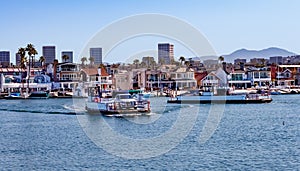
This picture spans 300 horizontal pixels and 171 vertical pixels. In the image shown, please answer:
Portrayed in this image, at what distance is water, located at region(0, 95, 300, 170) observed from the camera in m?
22.9

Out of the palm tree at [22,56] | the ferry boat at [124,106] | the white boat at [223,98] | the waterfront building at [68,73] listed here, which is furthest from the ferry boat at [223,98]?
the palm tree at [22,56]

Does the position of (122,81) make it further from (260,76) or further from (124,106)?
(124,106)

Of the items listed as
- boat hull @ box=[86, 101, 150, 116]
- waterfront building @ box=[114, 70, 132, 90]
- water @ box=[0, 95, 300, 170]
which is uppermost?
waterfront building @ box=[114, 70, 132, 90]

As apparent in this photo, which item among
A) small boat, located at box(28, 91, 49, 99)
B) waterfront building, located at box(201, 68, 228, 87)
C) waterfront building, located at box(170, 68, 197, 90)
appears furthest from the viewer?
waterfront building, located at box(170, 68, 197, 90)

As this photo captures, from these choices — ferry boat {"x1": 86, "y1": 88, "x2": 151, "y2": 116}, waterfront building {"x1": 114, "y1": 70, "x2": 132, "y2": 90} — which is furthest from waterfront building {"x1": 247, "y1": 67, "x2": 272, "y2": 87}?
ferry boat {"x1": 86, "y1": 88, "x2": 151, "y2": 116}

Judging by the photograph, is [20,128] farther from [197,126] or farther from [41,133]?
[197,126]

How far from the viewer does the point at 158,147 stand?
90.7ft

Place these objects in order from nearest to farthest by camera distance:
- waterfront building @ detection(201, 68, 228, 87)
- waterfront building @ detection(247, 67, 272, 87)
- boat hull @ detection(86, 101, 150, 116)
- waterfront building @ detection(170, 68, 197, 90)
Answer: boat hull @ detection(86, 101, 150, 116) < waterfront building @ detection(201, 68, 228, 87) < waterfront building @ detection(170, 68, 197, 90) < waterfront building @ detection(247, 67, 272, 87)

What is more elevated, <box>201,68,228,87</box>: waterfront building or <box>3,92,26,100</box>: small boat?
<box>201,68,228,87</box>: waterfront building

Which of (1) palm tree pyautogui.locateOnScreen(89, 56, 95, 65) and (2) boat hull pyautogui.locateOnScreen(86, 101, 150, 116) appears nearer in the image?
(2) boat hull pyautogui.locateOnScreen(86, 101, 150, 116)

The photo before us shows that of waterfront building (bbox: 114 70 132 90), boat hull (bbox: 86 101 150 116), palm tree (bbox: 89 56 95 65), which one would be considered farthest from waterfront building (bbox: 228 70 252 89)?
boat hull (bbox: 86 101 150 116)

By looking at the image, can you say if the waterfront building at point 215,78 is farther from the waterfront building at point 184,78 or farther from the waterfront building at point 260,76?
the waterfront building at point 260,76

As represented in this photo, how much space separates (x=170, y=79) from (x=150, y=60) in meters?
51.0

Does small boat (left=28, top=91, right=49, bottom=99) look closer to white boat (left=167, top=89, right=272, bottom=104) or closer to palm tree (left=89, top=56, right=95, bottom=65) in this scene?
white boat (left=167, top=89, right=272, bottom=104)
